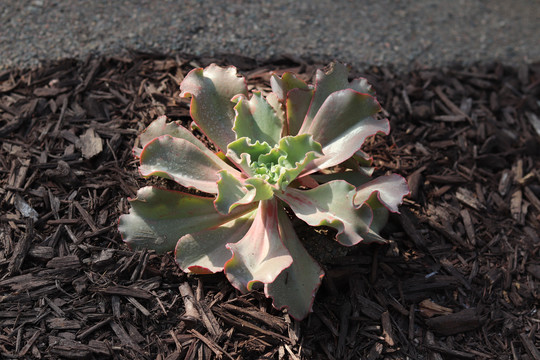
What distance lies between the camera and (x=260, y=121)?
2.15 m

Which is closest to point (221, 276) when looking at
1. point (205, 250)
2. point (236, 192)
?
point (205, 250)

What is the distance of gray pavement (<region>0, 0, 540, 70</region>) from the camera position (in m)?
2.91

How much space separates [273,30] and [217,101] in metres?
1.13

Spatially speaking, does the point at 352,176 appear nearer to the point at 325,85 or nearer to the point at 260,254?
the point at 325,85

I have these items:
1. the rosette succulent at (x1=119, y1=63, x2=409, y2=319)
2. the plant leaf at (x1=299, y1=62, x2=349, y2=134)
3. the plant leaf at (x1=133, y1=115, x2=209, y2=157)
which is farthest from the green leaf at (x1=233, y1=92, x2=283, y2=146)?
the plant leaf at (x1=133, y1=115, x2=209, y2=157)

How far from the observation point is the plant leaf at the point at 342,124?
2059 millimetres

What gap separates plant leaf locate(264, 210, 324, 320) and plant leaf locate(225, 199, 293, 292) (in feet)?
0.29

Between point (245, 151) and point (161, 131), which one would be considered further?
point (161, 131)

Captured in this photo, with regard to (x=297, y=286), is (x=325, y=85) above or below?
above

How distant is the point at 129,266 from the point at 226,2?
201cm

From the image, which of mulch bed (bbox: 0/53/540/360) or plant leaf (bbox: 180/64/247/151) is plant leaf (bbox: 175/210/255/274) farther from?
plant leaf (bbox: 180/64/247/151)

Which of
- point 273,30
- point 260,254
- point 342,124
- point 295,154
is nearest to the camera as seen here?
point 260,254

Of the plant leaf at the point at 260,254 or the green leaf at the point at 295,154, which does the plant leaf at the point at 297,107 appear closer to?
the green leaf at the point at 295,154

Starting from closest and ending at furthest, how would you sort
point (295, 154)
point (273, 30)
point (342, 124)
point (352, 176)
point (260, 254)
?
point (260, 254)
point (295, 154)
point (342, 124)
point (352, 176)
point (273, 30)
